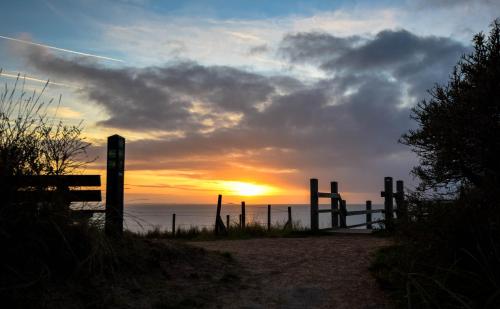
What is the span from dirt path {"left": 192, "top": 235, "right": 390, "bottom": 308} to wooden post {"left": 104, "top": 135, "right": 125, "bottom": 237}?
2.46 meters

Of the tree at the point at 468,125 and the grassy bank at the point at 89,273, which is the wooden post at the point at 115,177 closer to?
the grassy bank at the point at 89,273

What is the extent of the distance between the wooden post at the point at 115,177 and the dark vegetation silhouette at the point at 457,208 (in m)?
4.54

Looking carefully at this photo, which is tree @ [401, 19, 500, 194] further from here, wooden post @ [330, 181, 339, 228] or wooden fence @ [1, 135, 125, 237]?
wooden post @ [330, 181, 339, 228]

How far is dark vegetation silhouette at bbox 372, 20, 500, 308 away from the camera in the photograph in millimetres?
5250

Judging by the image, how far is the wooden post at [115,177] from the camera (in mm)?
7770

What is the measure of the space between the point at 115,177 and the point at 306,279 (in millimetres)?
3833

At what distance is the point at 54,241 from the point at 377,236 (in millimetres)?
12171

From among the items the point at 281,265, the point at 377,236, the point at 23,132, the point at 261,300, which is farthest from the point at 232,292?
the point at 377,236

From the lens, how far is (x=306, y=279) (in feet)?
26.1

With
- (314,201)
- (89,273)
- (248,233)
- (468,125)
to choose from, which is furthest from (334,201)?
(89,273)

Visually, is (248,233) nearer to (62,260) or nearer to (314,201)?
(314,201)

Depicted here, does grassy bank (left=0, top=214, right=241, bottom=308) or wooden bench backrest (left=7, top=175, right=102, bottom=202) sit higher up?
wooden bench backrest (left=7, top=175, right=102, bottom=202)

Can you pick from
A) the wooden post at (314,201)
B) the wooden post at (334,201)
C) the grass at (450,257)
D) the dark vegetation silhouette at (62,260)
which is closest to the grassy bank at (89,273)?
the dark vegetation silhouette at (62,260)

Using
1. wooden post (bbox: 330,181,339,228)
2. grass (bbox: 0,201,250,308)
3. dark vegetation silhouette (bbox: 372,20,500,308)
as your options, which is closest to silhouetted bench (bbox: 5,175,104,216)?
grass (bbox: 0,201,250,308)
